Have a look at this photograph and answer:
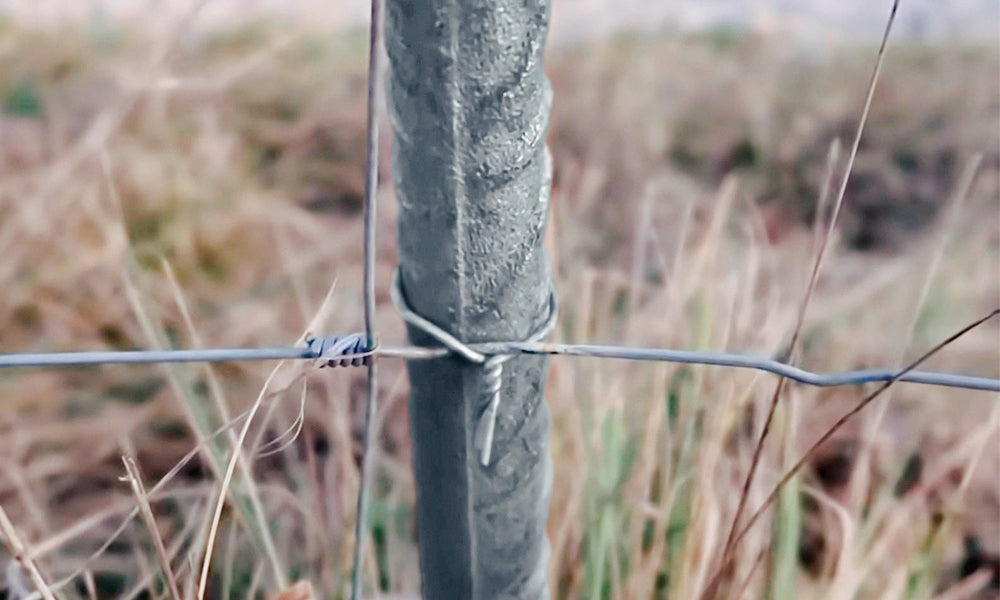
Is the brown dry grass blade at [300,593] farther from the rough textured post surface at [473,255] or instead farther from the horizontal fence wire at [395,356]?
the horizontal fence wire at [395,356]

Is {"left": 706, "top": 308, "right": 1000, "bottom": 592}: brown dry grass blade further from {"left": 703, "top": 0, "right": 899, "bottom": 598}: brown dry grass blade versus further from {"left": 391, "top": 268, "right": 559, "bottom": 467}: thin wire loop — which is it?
{"left": 391, "top": 268, "right": 559, "bottom": 467}: thin wire loop

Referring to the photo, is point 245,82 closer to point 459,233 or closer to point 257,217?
point 257,217

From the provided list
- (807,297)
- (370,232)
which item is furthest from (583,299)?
(370,232)

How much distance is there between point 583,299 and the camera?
0.94 meters

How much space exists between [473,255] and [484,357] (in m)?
0.05

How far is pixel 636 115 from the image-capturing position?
5.74 ft

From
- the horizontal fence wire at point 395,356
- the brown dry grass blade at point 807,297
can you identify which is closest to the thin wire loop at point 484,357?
the horizontal fence wire at point 395,356

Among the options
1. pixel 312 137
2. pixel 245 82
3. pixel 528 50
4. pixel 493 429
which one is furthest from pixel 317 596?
pixel 245 82

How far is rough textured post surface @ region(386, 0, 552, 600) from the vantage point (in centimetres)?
36

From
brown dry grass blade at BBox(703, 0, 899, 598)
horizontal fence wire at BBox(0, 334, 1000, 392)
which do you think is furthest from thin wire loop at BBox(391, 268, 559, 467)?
brown dry grass blade at BBox(703, 0, 899, 598)

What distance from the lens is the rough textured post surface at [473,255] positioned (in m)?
0.36

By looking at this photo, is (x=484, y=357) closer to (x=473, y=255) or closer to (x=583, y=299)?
(x=473, y=255)

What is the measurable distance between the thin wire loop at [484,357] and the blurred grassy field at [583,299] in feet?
0.24

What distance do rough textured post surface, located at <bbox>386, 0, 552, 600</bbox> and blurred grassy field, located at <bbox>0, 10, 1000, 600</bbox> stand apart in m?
0.09
